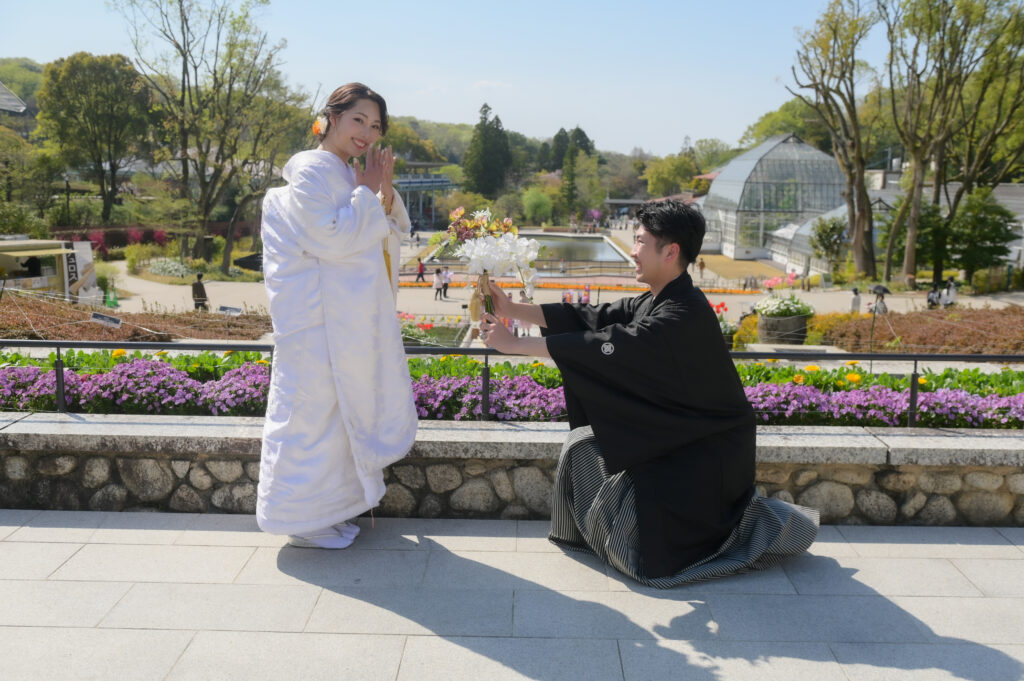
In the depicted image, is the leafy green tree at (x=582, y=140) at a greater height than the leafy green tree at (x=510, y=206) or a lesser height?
greater

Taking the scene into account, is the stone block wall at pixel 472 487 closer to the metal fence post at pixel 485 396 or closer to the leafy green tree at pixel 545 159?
the metal fence post at pixel 485 396

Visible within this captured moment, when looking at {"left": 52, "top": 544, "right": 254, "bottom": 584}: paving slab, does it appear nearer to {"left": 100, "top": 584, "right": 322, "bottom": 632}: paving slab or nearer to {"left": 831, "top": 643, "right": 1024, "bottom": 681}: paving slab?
{"left": 100, "top": 584, "right": 322, "bottom": 632}: paving slab

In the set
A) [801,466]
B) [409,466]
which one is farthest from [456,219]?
[801,466]

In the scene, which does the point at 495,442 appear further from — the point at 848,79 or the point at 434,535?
the point at 848,79

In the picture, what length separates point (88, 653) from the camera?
3.05 metres

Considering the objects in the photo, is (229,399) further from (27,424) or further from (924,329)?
(924,329)

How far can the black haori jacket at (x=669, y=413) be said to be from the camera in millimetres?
3539

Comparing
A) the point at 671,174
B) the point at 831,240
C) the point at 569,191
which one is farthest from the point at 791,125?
the point at 831,240

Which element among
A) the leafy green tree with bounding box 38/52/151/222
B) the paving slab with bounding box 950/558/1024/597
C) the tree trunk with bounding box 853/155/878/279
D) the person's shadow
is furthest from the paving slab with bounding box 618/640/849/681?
the leafy green tree with bounding box 38/52/151/222

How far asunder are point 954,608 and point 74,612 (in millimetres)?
3641

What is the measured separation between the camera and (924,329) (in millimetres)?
15375

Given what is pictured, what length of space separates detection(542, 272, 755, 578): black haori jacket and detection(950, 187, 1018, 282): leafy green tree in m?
28.8

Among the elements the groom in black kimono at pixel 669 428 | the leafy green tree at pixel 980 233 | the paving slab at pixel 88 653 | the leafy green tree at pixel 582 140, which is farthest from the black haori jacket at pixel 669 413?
the leafy green tree at pixel 582 140

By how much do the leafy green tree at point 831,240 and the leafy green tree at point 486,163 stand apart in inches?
1880
